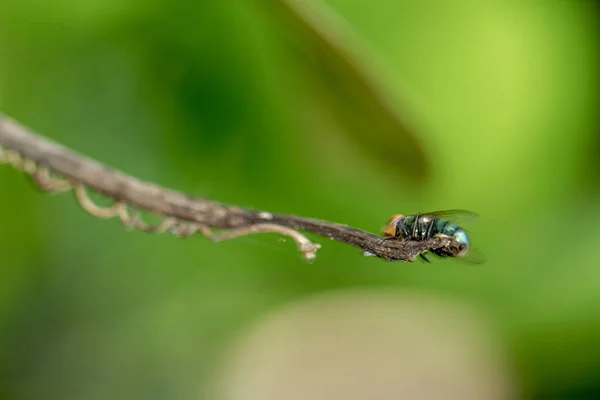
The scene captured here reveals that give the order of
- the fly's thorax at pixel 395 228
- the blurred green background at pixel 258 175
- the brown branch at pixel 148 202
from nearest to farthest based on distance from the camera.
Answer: the brown branch at pixel 148 202 → the fly's thorax at pixel 395 228 → the blurred green background at pixel 258 175

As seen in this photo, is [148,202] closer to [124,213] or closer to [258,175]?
[124,213]

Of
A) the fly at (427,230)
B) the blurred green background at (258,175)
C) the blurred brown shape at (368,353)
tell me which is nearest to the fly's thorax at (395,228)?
the fly at (427,230)

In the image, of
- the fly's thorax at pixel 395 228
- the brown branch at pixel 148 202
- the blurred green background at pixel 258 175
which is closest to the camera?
the brown branch at pixel 148 202

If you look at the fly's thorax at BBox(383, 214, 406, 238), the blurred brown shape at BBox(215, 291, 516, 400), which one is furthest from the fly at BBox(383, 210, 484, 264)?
the blurred brown shape at BBox(215, 291, 516, 400)

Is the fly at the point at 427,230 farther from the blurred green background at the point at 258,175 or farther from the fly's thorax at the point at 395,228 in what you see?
the blurred green background at the point at 258,175

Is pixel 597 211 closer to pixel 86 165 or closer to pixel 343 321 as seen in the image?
pixel 343 321

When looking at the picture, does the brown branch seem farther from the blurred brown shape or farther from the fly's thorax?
the blurred brown shape
